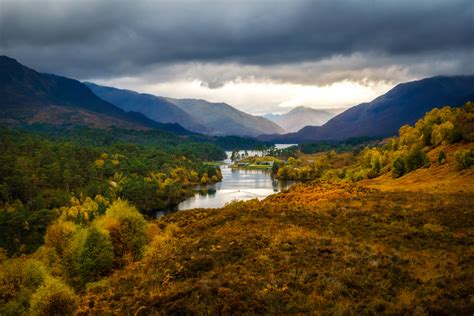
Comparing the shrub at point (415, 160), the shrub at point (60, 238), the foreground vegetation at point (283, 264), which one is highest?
the shrub at point (415, 160)

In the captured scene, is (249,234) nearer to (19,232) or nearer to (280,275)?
(280,275)

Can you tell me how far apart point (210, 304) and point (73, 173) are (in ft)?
557

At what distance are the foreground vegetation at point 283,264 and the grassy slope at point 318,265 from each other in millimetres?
106

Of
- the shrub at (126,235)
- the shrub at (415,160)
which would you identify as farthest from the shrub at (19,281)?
the shrub at (415,160)

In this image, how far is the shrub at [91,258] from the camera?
46812 mm

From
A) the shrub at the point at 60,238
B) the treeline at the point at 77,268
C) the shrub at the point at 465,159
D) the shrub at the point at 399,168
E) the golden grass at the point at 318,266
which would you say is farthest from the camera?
the shrub at the point at 399,168

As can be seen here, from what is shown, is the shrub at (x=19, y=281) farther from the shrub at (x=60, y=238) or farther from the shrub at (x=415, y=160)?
the shrub at (x=415, y=160)

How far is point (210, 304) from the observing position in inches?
977

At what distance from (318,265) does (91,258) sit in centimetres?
3048

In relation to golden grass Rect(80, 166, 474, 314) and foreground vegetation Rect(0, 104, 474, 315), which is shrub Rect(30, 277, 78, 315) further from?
golden grass Rect(80, 166, 474, 314)

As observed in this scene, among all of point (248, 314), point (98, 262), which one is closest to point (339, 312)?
point (248, 314)

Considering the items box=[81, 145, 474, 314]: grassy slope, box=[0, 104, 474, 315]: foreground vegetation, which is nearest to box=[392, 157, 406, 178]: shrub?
box=[0, 104, 474, 315]: foreground vegetation

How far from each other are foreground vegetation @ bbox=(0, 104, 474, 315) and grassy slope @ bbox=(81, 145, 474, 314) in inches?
4.2

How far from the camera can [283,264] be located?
3105 cm
